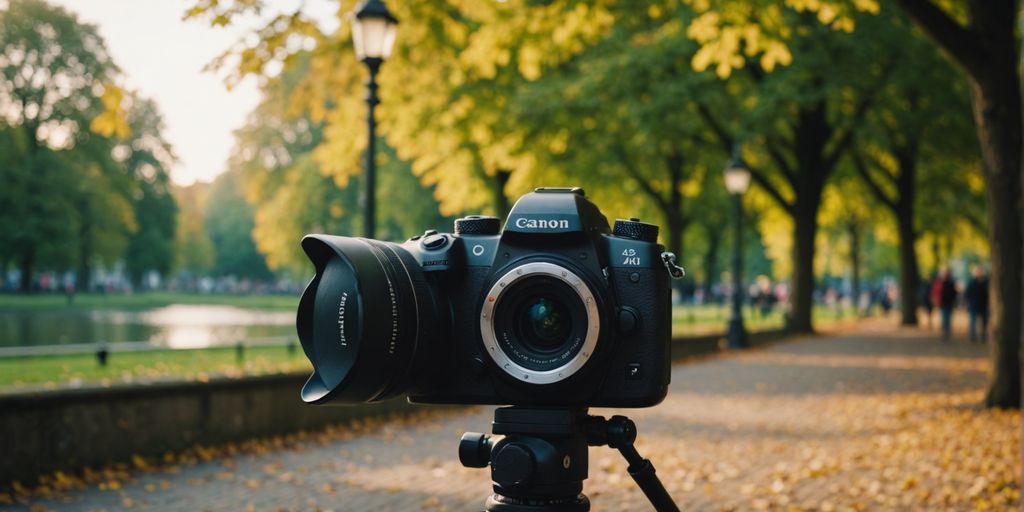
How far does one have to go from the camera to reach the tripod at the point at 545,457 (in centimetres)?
241

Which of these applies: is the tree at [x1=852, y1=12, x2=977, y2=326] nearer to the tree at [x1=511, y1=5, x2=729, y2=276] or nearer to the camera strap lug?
the tree at [x1=511, y1=5, x2=729, y2=276]

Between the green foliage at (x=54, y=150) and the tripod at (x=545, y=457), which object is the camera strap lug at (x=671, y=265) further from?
the green foliage at (x=54, y=150)

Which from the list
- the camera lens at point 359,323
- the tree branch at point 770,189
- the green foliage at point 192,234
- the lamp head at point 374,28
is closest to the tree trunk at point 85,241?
the green foliage at point 192,234

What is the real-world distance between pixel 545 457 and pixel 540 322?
1.06 feet

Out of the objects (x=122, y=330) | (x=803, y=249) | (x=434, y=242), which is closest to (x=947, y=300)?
(x=803, y=249)

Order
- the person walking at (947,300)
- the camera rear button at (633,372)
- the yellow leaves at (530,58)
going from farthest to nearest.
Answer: the person walking at (947,300) → the yellow leaves at (530,58) → the camera rear button at (633,372)

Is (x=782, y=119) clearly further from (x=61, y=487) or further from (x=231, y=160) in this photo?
(x=231, y=160)

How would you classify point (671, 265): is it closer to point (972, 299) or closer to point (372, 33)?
point (372, 33)

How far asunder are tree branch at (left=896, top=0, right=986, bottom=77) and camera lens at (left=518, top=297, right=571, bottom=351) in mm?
7934

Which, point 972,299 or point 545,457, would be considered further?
point 972,299

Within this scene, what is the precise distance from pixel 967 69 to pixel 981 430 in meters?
3.40

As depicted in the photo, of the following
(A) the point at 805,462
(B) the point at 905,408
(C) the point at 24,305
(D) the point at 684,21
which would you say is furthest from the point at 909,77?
(C) the point at 24,305

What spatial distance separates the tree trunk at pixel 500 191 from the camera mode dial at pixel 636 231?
21685mm

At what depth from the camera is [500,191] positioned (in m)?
24.5
